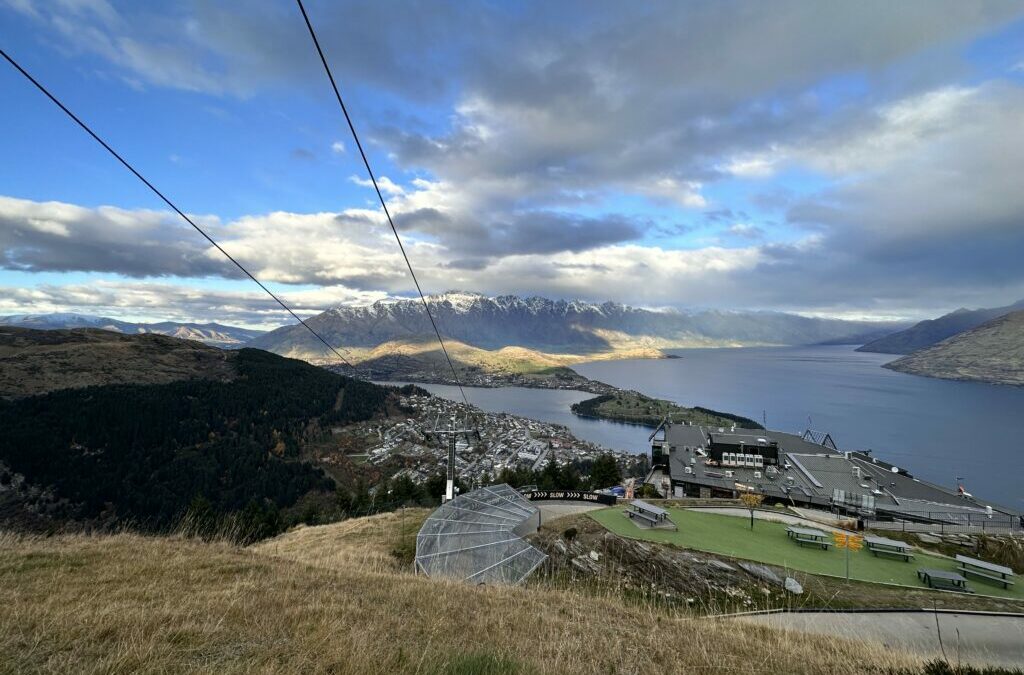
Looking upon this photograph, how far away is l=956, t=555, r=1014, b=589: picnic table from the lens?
19.5 metres

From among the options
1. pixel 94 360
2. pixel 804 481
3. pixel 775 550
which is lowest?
pixel 94 360

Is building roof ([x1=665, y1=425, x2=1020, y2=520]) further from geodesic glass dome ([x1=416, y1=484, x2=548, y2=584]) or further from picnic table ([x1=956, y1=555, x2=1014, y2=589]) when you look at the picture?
geodesic glass dome ([x1=416, y1=484, x2=548, y2=584])

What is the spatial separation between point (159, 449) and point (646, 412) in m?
141

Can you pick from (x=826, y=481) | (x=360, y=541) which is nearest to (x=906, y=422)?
(x=826, y=481)

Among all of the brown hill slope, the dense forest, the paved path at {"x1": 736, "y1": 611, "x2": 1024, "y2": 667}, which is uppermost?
the paved path at {"x1": 736, "y1": 611, "x2": 1024, "y2": 667}

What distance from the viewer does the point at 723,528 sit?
84.1 feet

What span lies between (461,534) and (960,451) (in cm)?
12196

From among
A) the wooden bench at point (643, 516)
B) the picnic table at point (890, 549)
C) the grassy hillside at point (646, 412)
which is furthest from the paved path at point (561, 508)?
the grassy hillside at point (646, 412)

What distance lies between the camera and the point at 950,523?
3475 centimetres

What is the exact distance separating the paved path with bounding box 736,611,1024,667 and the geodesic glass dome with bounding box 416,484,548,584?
28.7 feet

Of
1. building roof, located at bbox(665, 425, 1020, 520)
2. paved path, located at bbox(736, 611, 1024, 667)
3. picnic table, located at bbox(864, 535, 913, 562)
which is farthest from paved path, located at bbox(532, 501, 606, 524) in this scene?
building roof, located at bbox(665, 425, 1020, 520)

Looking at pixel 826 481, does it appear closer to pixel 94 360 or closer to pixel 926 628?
pixel 926 628

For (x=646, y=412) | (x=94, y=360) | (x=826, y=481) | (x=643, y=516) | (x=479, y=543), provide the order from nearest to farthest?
(x=479, y=543), (x=643, y=516), (x=826, y=481), (x=94, y=360), (x=646, y=412)

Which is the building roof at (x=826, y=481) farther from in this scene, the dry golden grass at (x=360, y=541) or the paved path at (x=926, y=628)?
the dry golden grass at (x=360, y=541)
